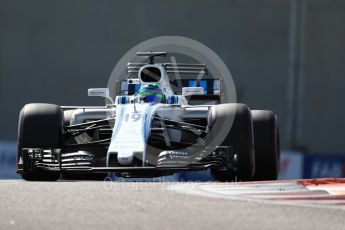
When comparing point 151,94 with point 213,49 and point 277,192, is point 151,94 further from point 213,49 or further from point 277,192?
point 213,49

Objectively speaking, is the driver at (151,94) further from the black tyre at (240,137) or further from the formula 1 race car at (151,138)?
the black tyre at (240,137)

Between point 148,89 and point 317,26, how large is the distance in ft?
66.0

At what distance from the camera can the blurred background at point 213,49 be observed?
30266mm

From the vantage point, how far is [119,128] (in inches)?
457

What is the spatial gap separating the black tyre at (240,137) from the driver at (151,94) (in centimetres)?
156

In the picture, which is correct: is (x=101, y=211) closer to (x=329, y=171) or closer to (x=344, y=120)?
(x=329, y=171)

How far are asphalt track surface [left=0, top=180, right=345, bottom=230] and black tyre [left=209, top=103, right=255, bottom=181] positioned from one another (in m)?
2.28

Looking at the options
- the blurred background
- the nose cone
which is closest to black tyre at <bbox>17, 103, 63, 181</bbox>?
the nose cone

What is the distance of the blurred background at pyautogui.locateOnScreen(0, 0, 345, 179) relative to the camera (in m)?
30.3

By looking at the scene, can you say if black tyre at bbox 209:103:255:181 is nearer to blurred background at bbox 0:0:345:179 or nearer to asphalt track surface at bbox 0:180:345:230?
asphalt track surface at bbox 0:180:345:230

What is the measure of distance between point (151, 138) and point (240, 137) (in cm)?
127

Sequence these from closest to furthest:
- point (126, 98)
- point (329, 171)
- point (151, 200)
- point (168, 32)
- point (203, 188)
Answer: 1. point (151, 200)
2. point (203, 188)
3. point (126, 98)
4. point (329, 171)
5. point (168, 32)

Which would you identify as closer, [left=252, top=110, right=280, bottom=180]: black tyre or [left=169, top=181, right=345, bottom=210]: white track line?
[left=169, top=181, right=345, bottom=210]: white track line

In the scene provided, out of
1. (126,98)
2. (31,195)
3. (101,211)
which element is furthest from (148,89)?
(101,211)
